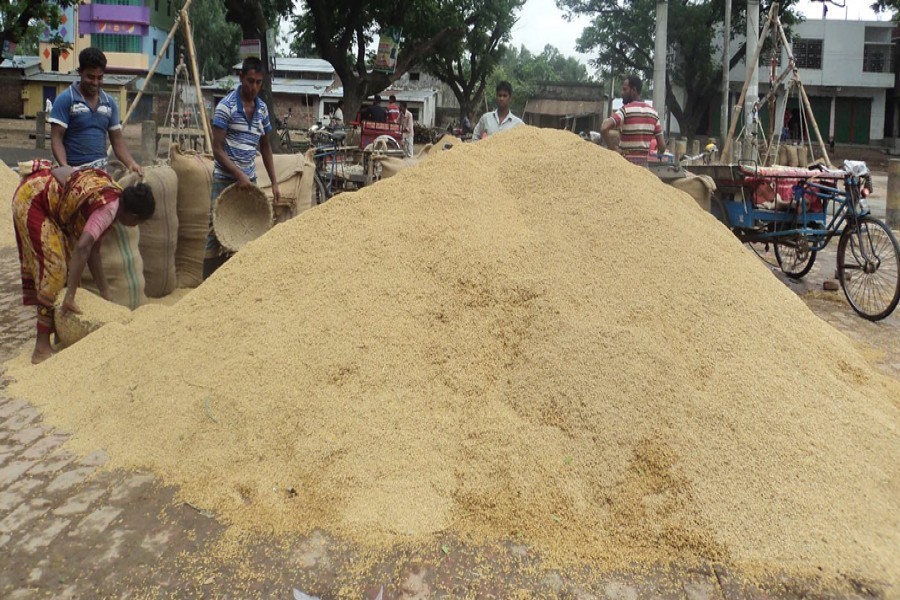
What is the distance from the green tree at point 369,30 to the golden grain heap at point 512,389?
13.2 metres

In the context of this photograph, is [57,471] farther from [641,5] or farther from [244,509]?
[641,5]

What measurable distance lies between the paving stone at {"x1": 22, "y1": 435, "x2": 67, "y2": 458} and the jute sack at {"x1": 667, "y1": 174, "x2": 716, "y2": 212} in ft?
14.9

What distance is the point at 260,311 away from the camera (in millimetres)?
3287

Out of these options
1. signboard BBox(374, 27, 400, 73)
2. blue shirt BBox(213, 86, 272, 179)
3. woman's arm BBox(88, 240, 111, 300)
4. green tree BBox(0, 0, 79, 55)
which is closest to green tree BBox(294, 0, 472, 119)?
signboard BBox(374, 27, 400, 73)

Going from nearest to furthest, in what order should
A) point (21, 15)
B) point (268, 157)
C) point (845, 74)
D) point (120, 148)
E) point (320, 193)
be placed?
1. point (120, 148)
2. point (268, 157)
3. point (320, 193)
4. point (21, 15)
5. point (845, 74)

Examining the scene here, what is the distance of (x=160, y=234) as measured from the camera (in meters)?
5.11

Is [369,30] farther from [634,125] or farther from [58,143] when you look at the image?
[58,143]

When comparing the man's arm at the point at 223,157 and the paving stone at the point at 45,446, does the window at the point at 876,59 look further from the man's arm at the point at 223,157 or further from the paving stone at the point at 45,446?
the paving stone at the point at 45,446

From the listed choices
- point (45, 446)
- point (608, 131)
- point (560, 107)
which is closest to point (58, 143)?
point (45, 446)

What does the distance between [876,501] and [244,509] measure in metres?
1.98

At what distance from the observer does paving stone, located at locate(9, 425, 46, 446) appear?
303 cm

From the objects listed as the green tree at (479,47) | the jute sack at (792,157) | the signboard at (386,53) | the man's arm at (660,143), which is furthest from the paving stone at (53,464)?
the green tree at (479,47)

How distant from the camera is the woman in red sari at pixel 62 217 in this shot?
3943 millimetres

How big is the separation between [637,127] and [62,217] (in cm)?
399
